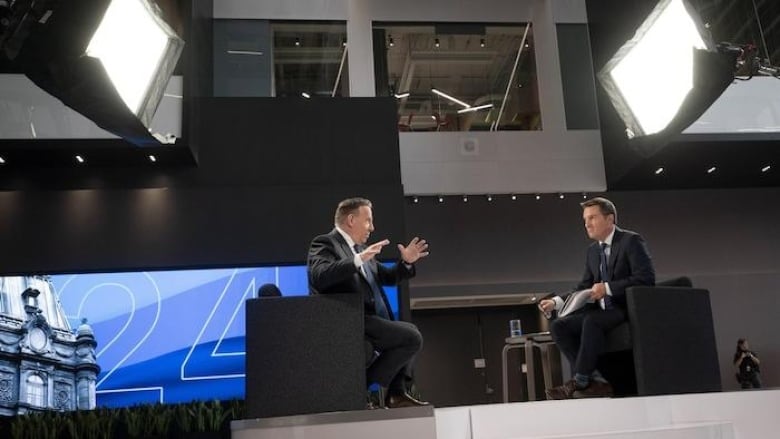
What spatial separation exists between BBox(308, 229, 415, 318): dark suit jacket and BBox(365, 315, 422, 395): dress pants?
112 mm

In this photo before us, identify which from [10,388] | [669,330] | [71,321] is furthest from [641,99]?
[10,388]

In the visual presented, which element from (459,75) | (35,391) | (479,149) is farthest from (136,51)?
(459,75)

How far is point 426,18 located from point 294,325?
7.13 meters

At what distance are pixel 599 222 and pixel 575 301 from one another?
1.55ft

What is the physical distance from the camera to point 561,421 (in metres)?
3.21

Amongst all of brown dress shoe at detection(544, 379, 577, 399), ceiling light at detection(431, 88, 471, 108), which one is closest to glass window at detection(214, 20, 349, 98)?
ceiling light at detection(431, 88, 471, 108)

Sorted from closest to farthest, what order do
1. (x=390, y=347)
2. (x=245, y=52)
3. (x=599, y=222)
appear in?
(x=390, y=347), (x=599, y=222), (x=245, y=52)

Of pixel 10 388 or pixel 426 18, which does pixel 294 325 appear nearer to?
pixel 10 388

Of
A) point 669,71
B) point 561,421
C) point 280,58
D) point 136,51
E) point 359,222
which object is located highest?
point 280,58

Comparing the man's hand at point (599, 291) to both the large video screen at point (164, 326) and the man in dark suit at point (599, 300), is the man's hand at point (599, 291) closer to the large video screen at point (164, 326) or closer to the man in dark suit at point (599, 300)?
the man in dark suit at point (599, 300)

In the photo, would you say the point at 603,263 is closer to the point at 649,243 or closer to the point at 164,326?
the point at 164,326

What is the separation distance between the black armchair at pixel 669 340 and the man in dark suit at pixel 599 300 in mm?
98

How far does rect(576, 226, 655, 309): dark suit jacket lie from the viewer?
3.84m

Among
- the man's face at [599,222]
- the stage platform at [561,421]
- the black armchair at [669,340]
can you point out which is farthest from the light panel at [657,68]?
the stage platform at [561,421]
